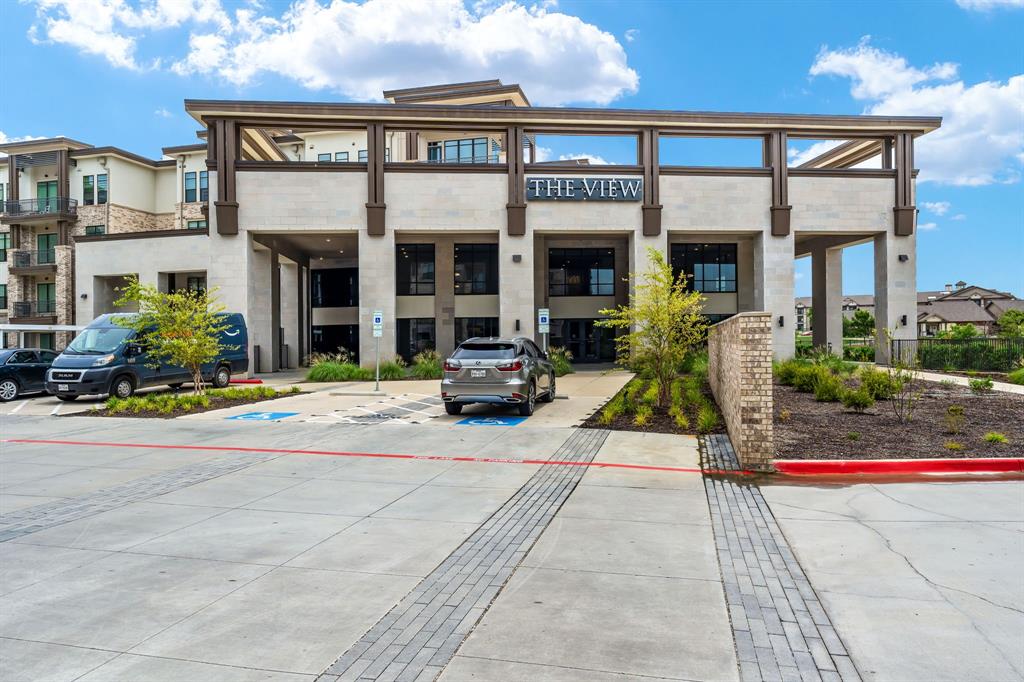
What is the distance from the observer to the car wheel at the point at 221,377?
22.7 metres

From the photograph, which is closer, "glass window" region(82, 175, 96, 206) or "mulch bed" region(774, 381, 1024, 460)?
"mulch bed" region(774, 381, 1024, 460)

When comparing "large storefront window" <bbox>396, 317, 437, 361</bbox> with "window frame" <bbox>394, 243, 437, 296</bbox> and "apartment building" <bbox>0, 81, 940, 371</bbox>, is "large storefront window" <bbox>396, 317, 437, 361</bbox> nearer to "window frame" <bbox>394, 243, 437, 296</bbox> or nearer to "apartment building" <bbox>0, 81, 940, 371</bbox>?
"window frame" <bbox>394, 243, 437, 296</bbox>

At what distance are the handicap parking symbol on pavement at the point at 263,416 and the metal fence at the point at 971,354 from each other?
68.7 feet

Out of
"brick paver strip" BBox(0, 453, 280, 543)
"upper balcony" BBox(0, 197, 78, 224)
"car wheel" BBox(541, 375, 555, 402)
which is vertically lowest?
"brick paver strip" BBox(0, 453, 280, 543)

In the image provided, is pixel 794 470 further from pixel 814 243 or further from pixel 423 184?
pixel 814 243

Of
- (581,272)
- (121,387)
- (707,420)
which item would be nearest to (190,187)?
(581,272)

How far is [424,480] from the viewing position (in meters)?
8.70

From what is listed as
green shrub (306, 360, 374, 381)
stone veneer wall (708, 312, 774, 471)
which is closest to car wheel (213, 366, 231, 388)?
green shrub (306, 360, 374, 381)

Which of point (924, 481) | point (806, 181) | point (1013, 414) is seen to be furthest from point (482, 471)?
point (806, 181)

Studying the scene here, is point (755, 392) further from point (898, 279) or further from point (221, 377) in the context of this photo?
point (898, 279)

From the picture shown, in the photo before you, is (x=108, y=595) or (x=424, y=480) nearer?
(x=108, y=595)

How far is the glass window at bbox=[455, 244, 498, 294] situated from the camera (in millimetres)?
38312

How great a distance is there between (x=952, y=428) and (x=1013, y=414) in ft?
11.7

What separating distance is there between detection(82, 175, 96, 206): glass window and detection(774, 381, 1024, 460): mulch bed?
151ft
